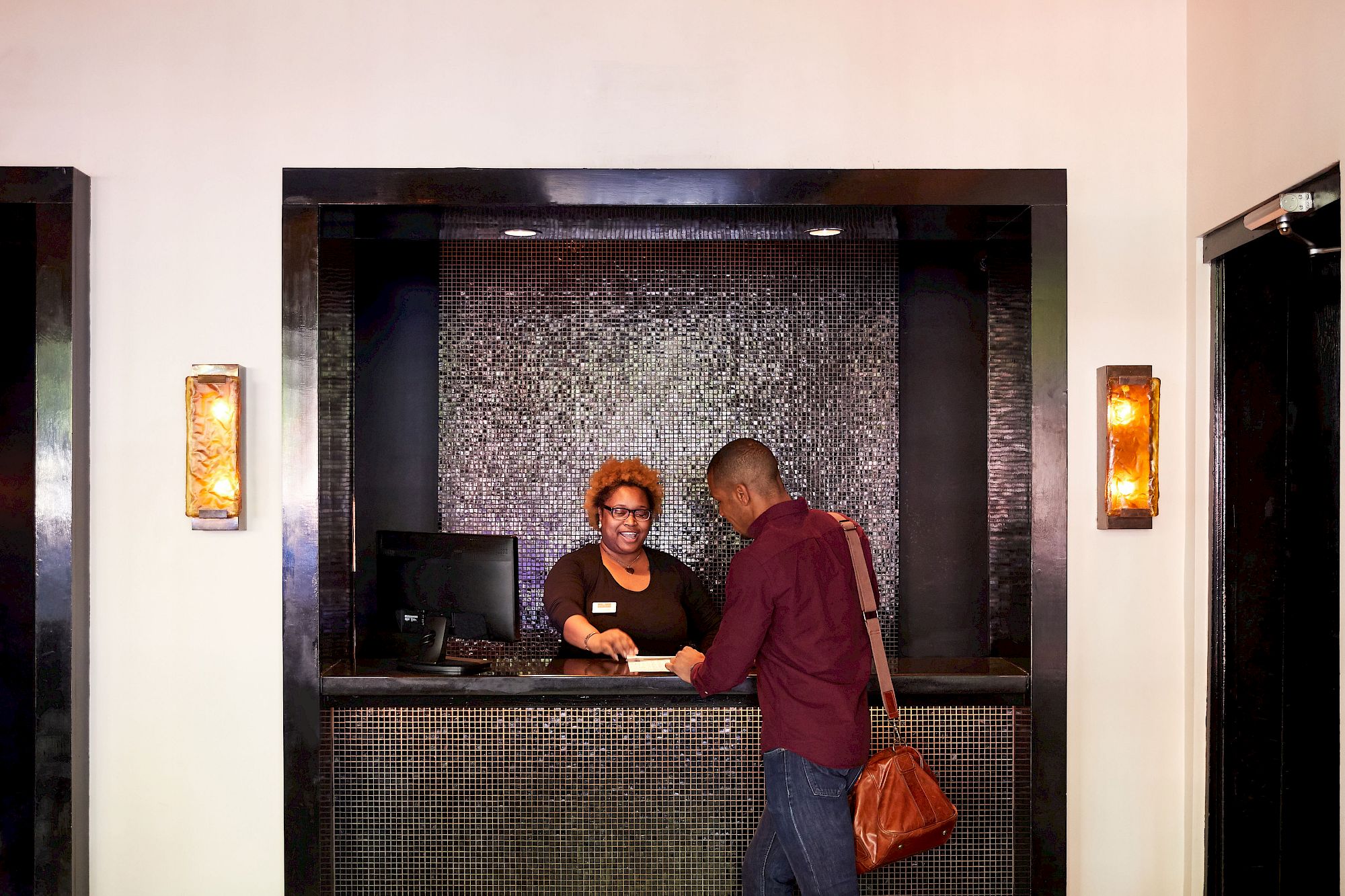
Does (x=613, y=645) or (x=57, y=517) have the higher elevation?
(x=57, y=517)

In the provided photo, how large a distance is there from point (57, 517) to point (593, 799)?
1.95m

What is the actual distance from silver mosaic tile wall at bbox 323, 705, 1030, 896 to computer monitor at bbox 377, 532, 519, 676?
0.77 ft

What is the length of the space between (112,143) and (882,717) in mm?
3180

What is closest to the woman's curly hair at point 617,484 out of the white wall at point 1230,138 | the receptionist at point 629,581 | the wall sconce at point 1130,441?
the receptionist at point 629,581

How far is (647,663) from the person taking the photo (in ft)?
11.4

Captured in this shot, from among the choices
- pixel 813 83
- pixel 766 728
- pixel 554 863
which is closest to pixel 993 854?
pixel 766 728

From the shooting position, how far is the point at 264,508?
11.4ft

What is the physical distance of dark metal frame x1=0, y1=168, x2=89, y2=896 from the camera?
11.1 feet

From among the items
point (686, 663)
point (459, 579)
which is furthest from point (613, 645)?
point (459, 579)

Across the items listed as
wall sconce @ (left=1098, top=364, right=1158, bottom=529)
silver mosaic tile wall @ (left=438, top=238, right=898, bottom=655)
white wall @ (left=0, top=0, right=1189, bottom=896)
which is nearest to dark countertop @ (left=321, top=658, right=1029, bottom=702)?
white wall @ (left=0, top=0, right=1189, bottom=896)

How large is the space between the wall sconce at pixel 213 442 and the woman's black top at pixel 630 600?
114 centimetres

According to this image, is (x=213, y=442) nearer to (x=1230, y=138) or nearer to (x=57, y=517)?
(x=57, y=517)

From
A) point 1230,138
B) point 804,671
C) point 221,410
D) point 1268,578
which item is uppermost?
point 1230,138

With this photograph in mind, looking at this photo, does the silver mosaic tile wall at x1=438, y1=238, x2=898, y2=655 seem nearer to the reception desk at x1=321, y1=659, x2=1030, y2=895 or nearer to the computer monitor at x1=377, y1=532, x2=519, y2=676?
the computer monitor at x1=377, y1=532, x2=519, y2=676
